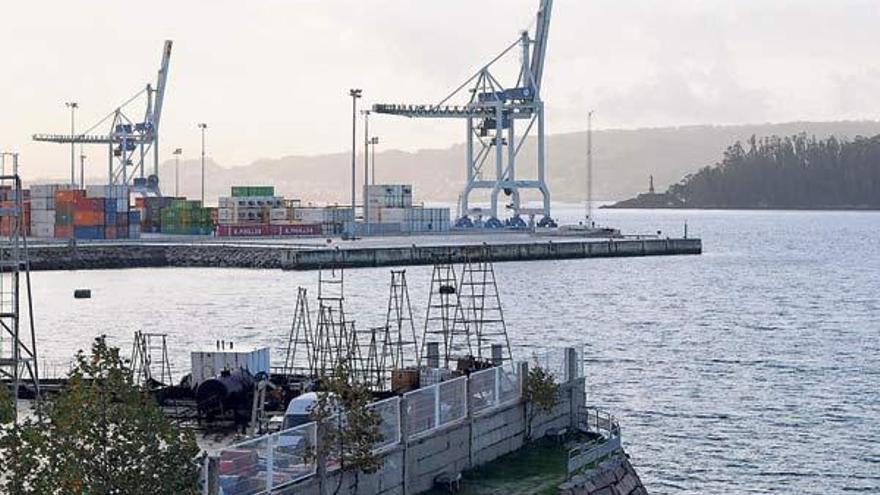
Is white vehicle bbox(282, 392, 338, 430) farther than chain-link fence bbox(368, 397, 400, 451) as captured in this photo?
Yes

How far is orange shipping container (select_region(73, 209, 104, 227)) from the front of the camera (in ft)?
504

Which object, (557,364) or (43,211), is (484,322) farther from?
(43,211)

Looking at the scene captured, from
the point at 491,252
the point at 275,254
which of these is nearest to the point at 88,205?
the point at 275,254

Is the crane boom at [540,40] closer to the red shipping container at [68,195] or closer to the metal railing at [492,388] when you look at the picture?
the red shipping container at [68,195]

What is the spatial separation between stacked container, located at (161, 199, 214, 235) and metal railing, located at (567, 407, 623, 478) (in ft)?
453

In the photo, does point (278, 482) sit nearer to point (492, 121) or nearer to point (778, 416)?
point (778, 416)

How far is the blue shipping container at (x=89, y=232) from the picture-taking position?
507 feet

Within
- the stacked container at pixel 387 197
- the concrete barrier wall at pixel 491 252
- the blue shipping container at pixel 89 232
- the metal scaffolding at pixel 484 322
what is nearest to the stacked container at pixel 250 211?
the stacked container at pixel 387 197

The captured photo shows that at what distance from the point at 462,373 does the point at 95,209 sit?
410ft

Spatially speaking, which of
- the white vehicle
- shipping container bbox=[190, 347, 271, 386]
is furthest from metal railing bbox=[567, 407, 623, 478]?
shipping container bbox=[190, 347, 271, 386]

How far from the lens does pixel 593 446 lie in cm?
3128

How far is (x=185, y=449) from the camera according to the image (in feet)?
60.9

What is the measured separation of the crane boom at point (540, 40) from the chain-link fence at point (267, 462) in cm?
15286

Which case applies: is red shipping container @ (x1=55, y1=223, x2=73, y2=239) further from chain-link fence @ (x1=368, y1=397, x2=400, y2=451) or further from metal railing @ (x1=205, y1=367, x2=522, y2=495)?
chain-link fence @ (x1=368, y1=397, x2=400, y2=451)
